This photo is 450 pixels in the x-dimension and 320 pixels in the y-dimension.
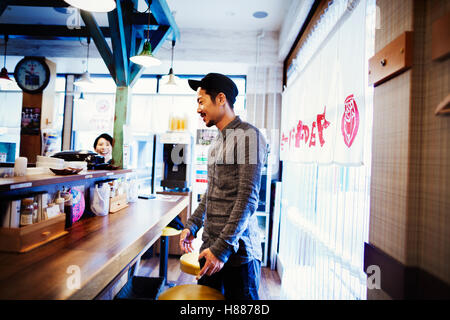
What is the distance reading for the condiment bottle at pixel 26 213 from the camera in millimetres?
1229

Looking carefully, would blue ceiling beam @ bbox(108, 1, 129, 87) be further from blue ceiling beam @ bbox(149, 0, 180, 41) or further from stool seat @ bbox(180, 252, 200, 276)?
stool seat @ bbox(180, 252, 200, 276)

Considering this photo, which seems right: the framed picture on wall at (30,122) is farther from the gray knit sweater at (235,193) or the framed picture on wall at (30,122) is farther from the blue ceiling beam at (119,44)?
the gray knit sweater at (235,193)

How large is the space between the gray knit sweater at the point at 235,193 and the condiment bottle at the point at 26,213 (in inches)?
37.2

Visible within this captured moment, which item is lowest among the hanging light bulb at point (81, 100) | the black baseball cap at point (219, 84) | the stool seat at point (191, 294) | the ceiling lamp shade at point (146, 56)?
the stool seat at point (191, 294)

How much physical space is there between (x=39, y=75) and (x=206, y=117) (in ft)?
15.5

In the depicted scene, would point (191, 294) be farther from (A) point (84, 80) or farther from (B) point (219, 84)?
(A) point (84, 80)

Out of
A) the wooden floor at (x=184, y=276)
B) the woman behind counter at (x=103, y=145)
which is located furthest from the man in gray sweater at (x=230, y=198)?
the woman behind counter at (x=103, y=145)

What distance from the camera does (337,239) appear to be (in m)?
1.75

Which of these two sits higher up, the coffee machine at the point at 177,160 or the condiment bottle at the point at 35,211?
the coffee machine at the point at 177,160

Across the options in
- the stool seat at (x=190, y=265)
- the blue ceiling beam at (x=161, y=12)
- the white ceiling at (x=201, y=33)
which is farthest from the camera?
the white ceiling at (x=201, y=33)

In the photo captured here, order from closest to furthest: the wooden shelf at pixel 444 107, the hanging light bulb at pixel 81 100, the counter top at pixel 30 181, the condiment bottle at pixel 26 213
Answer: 1. the wooden shelf at pixel 444 107
2. the counter top at pixel 30 181
3. the condiment bottle at pixel 26 213
4. the hanging light bulb at pixel 81 100

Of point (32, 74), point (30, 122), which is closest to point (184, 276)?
point (30, 122)
